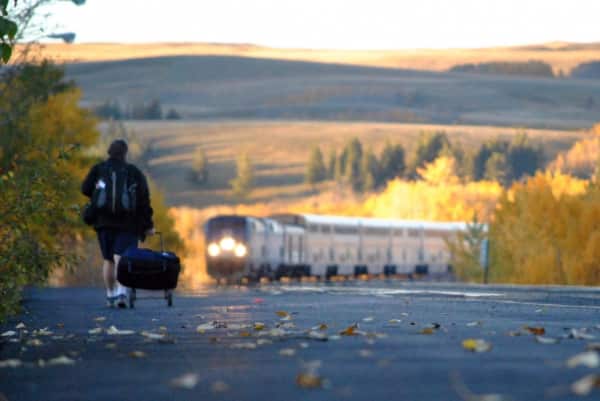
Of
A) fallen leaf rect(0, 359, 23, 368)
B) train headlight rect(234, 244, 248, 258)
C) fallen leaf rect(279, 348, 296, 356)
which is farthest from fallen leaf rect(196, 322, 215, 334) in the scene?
train headlight rect(234, 244, 248, 258)

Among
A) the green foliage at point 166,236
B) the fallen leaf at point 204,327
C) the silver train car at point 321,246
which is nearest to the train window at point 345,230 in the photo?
the silver train car at point 321,246

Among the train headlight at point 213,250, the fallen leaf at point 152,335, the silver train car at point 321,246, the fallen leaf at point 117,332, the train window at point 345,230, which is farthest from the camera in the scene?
the train window at point 345,230

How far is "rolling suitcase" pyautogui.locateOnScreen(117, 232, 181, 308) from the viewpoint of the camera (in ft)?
60.7

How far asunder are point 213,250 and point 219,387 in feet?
184

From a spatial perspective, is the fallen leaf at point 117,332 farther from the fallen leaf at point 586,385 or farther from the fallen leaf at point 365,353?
the fallen leaf at point 586,385

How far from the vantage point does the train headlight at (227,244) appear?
63688 mm

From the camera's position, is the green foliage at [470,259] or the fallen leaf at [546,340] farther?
the green foliage at [470,259]

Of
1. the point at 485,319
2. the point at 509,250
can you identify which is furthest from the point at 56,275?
the point at 485,319

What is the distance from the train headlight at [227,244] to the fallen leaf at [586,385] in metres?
55.6

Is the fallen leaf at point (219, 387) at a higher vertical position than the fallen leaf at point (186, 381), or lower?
lower

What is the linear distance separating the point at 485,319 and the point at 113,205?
5.22m

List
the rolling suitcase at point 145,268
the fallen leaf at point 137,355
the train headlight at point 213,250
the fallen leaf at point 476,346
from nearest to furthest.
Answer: the fallen leaf at point 137,355, the fallen leaf at point 476,346, the rolling suitcase at point 145,268, the train headlight at point 213,250

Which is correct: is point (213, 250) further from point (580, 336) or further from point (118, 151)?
point (580, 336)

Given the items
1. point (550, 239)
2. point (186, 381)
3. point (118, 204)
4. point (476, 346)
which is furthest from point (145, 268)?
point (550, 239)
